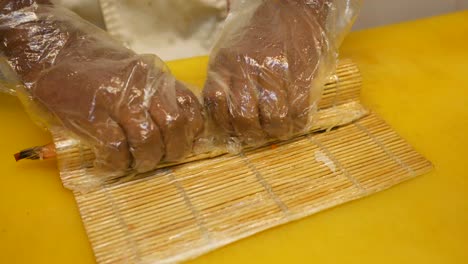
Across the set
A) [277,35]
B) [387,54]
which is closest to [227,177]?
[277,35]

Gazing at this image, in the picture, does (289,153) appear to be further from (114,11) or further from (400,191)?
(114,11)

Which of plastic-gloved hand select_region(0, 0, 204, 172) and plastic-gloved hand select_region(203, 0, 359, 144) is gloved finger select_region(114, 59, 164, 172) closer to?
plastic-gloved hand select_region(0, 0, 204, 172)

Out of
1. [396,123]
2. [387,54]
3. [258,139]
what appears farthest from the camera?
[387,54]

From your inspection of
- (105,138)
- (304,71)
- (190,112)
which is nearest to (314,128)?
(304,71)

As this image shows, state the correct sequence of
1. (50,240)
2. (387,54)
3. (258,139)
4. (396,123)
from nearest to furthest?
1. (50,240)
2. (258,139)
3. (396,123)
4. (387,54)

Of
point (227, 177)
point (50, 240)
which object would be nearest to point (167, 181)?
point (227, 177)

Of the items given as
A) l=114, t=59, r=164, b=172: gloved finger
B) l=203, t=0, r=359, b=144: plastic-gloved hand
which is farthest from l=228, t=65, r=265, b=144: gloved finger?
l=114, t=59, r=164, b=172: gloved finger

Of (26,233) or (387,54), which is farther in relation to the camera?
(387,54)

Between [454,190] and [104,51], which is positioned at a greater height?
[104,51]
